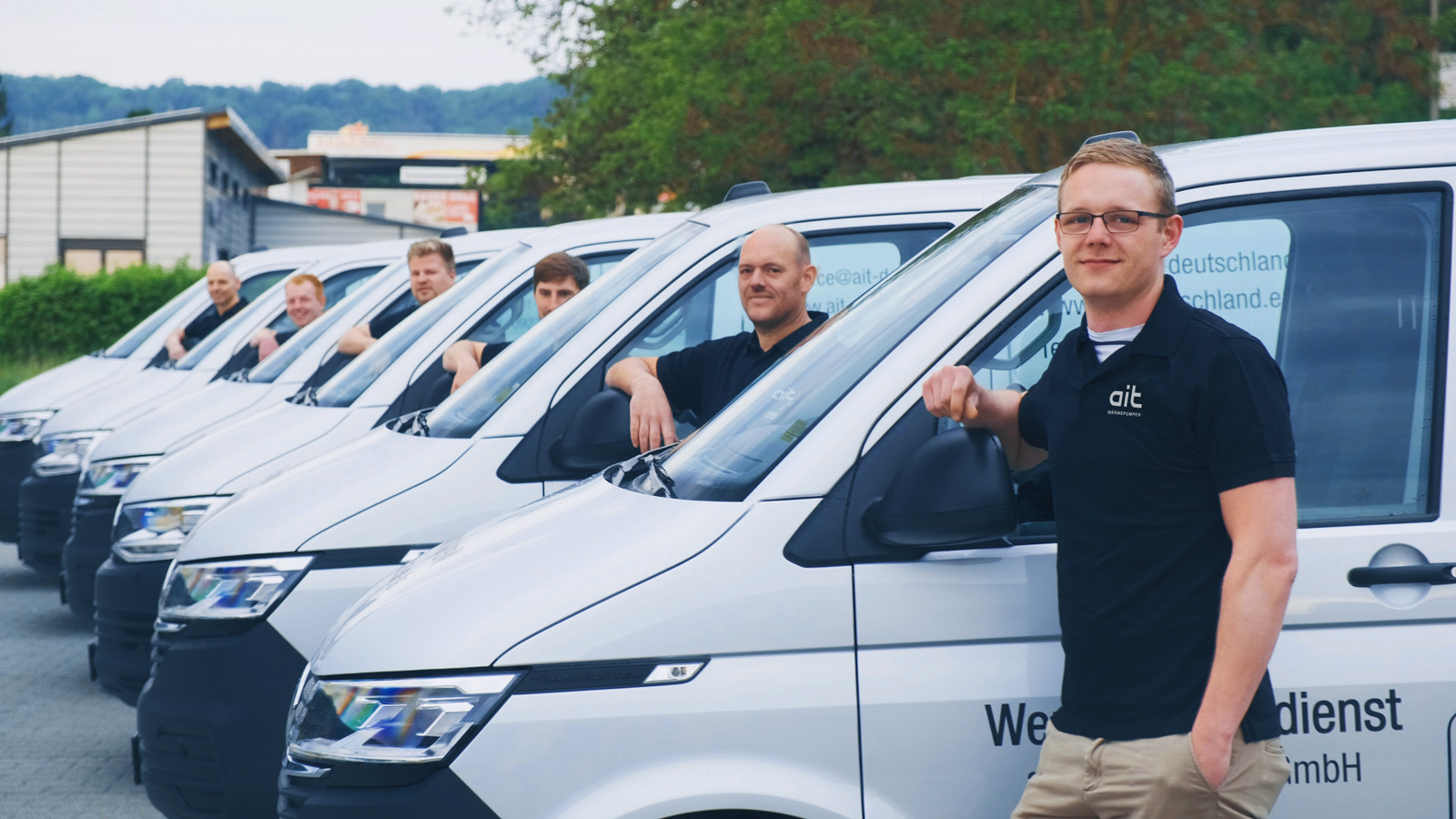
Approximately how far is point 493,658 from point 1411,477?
5.39 feet

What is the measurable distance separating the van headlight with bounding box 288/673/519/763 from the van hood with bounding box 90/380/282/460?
17.0ft

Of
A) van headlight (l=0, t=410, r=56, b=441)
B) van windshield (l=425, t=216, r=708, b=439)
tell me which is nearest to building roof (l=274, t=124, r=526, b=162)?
van headlight (l=0, t=410, r=56, b=441)

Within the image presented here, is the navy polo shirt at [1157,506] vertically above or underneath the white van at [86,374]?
above

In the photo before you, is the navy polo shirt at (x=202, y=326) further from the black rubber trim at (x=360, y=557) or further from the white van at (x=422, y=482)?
the black rubber trim at (x=360, y=557)

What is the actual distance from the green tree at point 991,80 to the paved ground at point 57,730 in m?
9.20

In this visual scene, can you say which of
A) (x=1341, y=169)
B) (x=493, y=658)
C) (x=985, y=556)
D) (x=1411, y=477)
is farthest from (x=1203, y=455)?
(x=493, y=658)

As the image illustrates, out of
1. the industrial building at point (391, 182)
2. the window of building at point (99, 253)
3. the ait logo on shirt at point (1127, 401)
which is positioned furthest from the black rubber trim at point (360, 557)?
the industrial building at point (391, 182)

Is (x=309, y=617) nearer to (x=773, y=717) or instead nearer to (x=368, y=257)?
(x=773, y=717)

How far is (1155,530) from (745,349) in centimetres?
224

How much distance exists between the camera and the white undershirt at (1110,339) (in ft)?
8.13

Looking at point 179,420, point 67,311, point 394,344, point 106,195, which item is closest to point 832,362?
point 394,344

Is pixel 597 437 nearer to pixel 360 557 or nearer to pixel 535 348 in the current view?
pixel 360 557

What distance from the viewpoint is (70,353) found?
88.4ft

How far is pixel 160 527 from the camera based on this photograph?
231 inches
